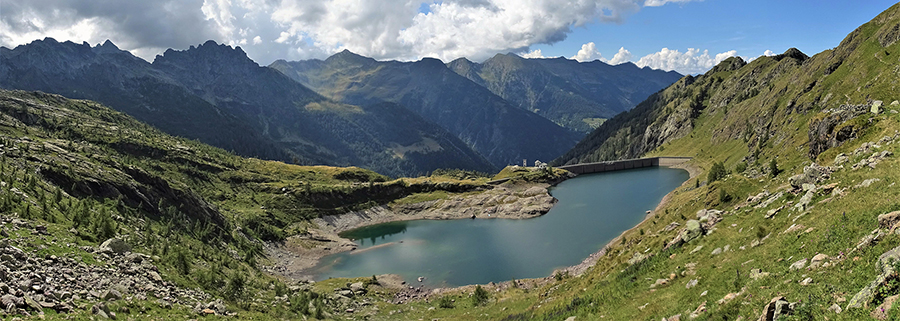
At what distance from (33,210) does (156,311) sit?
23.1 metres

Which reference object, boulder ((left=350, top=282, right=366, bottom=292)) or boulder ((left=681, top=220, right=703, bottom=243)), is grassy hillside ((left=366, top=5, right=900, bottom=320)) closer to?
boulder ((left=681, top=220, right=703, bottom=243))

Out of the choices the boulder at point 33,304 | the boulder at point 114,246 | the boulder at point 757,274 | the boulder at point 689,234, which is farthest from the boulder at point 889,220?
the boulder at point 114,246

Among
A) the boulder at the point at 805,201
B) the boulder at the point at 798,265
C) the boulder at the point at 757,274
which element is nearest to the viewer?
the boulder at the point at 798,265

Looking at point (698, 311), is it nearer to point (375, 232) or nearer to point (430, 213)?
point (375, 232)

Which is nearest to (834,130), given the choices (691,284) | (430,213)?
(691,284)

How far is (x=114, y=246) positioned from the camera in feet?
124

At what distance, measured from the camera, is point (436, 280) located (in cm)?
8562

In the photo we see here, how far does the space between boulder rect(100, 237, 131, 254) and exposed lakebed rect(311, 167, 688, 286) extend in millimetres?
53071

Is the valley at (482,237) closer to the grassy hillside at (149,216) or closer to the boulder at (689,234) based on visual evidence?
the boulder at (689,234)

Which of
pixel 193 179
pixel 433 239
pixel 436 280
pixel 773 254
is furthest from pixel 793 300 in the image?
pixel 193 179

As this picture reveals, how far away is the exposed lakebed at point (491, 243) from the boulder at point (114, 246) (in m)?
53.1

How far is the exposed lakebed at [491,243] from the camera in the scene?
89.5m

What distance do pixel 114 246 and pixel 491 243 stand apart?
8692 cm

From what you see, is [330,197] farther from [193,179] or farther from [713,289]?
[713,289]
